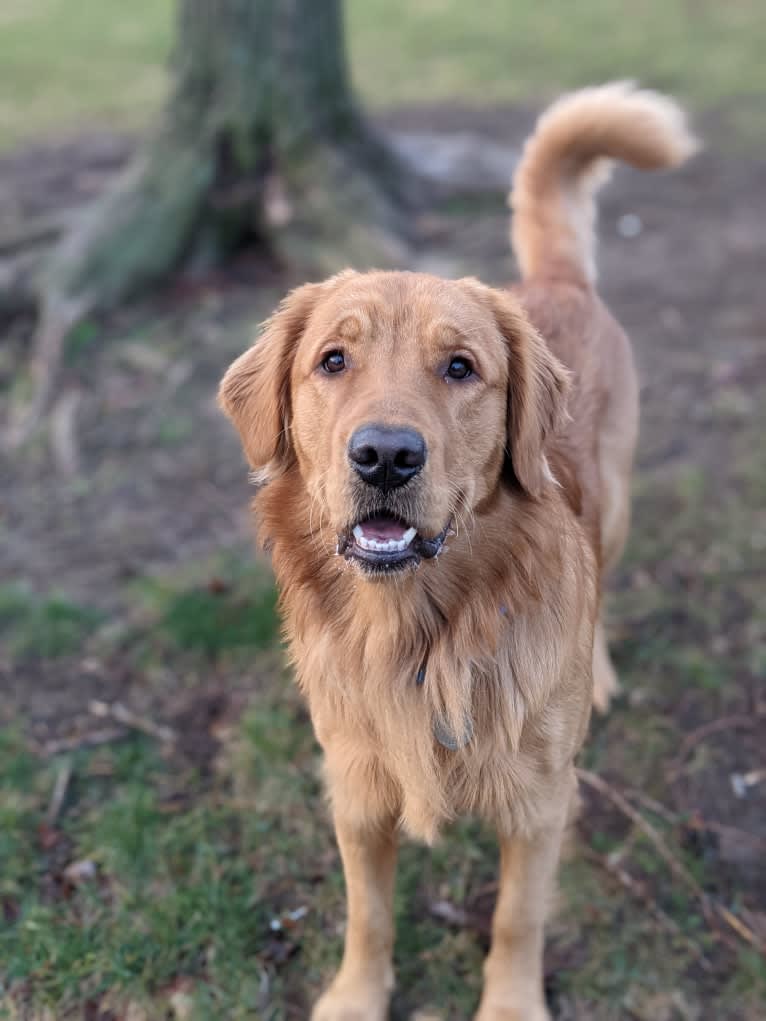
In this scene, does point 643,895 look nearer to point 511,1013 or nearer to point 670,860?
point 670,860

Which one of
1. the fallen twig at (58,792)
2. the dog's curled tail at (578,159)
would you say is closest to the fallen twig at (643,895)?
the fallen twig at (58,792)

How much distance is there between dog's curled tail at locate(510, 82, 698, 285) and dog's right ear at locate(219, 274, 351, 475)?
1359 millimetres

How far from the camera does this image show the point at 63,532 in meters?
4.92

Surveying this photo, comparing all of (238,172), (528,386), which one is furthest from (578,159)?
(238,172)

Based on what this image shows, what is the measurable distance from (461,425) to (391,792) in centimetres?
104

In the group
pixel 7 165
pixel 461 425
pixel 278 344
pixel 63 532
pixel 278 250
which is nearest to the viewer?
pixel 461 425

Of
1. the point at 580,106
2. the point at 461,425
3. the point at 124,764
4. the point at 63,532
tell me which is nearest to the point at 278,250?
the point at 63,532

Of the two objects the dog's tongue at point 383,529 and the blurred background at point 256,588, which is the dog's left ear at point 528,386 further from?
the blurred background at point 256,588

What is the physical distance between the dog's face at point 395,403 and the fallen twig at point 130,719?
60.1 inches

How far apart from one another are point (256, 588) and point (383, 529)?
7.25 ft

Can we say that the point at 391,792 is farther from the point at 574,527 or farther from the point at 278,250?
the point at 278,250

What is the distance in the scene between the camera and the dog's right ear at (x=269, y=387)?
2.72m

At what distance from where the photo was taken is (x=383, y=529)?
2328mm

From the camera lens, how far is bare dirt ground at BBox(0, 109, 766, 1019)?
3.59m
